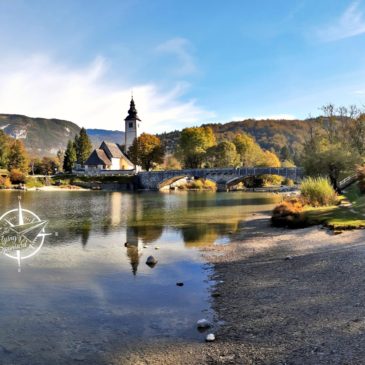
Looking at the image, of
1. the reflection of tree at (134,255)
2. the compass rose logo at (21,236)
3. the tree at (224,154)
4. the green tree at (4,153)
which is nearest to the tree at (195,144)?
the tree at (224,154)

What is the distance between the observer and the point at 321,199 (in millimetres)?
36812

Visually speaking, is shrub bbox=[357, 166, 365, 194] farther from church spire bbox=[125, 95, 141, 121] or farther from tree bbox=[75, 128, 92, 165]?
tree bbox=[75, 128, 92, 165]

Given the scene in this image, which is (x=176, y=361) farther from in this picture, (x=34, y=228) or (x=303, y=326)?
(x=34, y=228)

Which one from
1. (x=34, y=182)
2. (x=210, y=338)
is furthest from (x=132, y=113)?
(x=210, y=338)

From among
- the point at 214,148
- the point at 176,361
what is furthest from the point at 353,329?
the point at 214,148

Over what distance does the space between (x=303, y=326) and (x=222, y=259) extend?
9873mm

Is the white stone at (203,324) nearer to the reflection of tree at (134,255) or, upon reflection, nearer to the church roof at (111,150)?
the reflection of tree at (134,255)

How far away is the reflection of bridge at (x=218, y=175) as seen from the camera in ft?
296

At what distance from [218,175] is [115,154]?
4319 cm

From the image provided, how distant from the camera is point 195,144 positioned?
→ 119 metres

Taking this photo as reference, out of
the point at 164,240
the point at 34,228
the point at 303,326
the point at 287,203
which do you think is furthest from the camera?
the point at 287,203

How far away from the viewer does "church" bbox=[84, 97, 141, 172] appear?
126500 millimetres

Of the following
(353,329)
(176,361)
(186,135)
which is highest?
(186,135)

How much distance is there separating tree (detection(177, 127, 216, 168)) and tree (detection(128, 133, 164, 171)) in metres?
7.45
